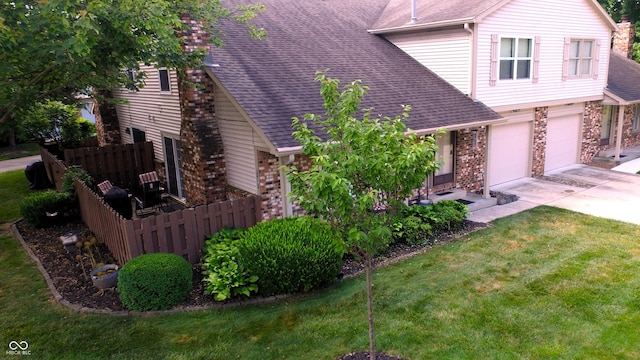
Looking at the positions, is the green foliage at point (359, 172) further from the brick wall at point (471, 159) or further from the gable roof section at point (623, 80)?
the gable roof section at point (623, 80)

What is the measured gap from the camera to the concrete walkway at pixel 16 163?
23.1 metres

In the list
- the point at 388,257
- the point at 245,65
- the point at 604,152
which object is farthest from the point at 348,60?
the point at 604,152

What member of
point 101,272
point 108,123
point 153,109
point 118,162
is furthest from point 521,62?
point 108,123

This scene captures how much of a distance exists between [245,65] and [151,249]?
5.38 meters

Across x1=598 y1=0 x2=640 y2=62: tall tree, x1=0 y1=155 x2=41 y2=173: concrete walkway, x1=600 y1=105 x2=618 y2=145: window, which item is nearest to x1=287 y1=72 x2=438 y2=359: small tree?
x1=600 y1=105 x2=618 y2=145: window

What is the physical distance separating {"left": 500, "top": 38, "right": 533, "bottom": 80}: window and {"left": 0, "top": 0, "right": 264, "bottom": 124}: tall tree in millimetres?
9048

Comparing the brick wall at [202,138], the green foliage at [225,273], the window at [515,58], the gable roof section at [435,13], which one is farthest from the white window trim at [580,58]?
the green foliage at [225,273]

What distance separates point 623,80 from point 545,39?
27.7 feet

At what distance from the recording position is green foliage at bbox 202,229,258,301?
312 inches

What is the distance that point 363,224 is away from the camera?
5.34 m

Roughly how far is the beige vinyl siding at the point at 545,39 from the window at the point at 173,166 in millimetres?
9604

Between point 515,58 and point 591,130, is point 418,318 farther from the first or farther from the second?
point 591,130

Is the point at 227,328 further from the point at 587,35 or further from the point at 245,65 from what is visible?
the point at 587,35

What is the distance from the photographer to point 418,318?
723 centimetres
